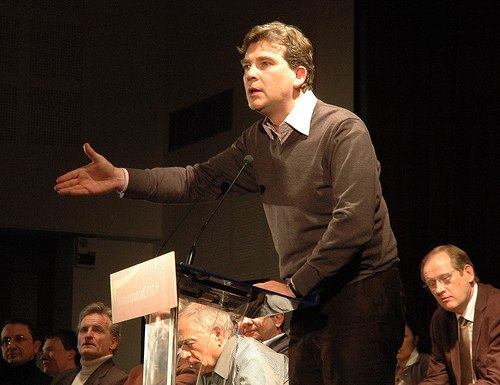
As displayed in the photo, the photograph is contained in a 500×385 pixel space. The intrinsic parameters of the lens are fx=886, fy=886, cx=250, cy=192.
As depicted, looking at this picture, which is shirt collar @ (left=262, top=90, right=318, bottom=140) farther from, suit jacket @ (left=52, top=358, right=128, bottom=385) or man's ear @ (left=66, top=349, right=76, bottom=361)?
man's ear @ (left=66, top=349, right=76, bottom=361)

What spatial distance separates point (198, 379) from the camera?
213cm

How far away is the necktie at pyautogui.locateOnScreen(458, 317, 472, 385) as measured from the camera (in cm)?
379

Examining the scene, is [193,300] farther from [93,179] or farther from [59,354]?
[59,354]

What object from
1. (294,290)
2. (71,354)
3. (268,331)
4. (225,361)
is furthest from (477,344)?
(71,354)

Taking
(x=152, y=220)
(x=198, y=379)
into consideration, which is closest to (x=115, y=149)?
(x=152, y=220)

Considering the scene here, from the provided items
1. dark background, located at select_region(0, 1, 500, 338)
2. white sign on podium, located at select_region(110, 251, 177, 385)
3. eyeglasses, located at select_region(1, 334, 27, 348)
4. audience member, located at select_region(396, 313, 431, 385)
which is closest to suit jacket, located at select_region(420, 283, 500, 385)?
audience member, located at select_region(396, 313, 431, 385)

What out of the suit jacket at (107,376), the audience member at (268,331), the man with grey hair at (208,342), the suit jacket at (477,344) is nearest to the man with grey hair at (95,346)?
the suit jacket at (107,376)

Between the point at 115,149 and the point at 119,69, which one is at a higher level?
the point at 119,69

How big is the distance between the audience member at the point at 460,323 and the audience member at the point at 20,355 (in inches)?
104

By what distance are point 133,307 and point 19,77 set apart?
17.4ft

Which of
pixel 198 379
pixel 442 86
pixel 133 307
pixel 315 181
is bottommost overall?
pixel 198 379

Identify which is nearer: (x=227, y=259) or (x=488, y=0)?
(x=488, y=0)

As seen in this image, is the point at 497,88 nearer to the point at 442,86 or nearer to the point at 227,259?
the point at 442,86

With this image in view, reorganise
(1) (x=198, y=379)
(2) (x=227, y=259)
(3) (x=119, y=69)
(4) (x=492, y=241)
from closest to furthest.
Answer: (1) (x=198, y=379) < (4) (x=492, y=241) < (2) (x=227, y=259) < (3) (x=119, y=69)
